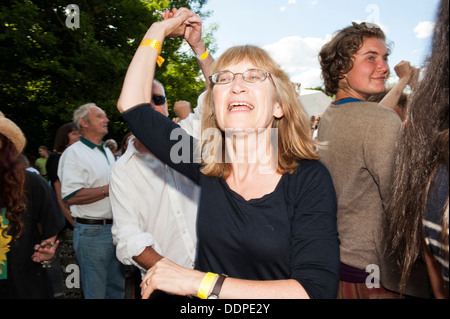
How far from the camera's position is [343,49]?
2.42m

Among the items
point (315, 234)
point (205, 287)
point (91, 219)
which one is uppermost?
point (315, 234)

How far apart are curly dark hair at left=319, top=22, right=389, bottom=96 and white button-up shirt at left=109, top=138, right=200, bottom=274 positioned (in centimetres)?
115

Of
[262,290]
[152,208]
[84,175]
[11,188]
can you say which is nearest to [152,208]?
[152,208]

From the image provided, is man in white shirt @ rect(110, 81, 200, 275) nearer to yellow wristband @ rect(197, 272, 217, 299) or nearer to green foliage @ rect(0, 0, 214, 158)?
yellow wristband @ rect(197, 272, 217, 299)

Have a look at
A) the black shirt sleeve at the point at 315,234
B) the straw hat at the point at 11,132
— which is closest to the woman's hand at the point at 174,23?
the black shirt sleeve at the point at 315,234

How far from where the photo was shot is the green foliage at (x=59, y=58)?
46.1 feet

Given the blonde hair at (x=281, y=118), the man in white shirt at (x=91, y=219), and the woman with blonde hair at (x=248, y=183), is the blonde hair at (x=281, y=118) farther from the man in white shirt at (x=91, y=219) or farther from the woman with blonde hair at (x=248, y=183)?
the man in white shirt at (x=91, y=219)

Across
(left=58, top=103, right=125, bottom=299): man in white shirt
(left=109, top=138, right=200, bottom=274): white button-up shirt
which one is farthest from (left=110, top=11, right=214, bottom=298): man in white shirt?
(left=58, top=103, right=125, bottom=299): man in white shirt

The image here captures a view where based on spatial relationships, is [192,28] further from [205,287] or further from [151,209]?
[205,287]

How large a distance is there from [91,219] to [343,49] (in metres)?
3.14

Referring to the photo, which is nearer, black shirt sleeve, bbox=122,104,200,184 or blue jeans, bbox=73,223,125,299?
black shirt sleeve, bbox=122,104,200,184

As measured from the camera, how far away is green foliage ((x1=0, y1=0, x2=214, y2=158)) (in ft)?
46.1

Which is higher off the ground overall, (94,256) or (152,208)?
(152,208)

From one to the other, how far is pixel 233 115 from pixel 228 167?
0.84ft
